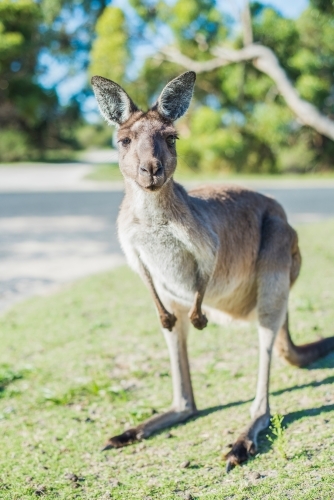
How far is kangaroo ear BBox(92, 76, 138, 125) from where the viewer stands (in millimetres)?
2672

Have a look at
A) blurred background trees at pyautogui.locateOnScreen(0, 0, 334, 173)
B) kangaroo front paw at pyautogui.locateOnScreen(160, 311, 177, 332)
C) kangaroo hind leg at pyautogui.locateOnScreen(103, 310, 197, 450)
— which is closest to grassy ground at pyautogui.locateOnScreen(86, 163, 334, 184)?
blurred background trees at pyautogui.locateOnScreen(0, 0, 334, 173)

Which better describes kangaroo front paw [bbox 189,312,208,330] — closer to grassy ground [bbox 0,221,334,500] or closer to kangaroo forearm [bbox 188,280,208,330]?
kangaroo forearm [bbox 188,280,208,330]

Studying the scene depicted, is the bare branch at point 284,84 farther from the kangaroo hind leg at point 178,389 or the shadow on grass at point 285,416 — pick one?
the kangaroo hind leg at point 178,389

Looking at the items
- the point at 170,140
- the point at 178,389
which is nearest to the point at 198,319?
the point at 178,389

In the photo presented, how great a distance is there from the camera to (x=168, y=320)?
2.89 m

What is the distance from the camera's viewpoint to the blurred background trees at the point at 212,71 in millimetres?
18359

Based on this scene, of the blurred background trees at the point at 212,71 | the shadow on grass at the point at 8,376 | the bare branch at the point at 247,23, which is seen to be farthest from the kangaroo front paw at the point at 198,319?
the blurred background trees at the point at 212,71

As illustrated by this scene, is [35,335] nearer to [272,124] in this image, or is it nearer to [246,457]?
[246,457]

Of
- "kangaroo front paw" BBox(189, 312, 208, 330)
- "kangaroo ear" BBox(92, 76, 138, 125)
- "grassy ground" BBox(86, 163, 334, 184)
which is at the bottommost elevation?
"grassy ground" BBox(86, 163, 334, 184)

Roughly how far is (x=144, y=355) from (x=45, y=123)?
98.4 ft

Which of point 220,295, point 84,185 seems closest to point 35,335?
point 220,295

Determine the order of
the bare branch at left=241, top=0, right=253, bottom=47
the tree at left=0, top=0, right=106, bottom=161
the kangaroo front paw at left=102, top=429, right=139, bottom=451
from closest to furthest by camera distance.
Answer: the kangaroo front paw at left=102, top=429, right=139, bottom=451, the bare branch at left=241, top=0, right=253, bottom=47, the tree at left=0, top=0, right=106, bottom=161

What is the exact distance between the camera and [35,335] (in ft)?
15.5

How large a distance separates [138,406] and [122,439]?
0.45m
